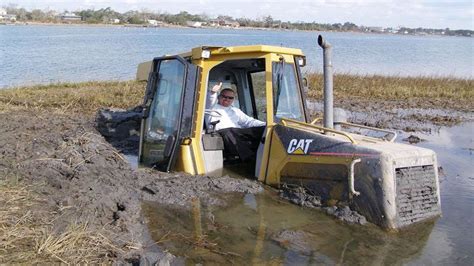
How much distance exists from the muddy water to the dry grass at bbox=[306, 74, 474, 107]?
1193 centimetres

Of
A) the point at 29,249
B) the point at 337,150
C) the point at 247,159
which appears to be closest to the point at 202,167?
the point at 247,159

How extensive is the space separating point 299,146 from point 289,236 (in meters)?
1.26

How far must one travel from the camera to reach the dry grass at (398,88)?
1880 cm

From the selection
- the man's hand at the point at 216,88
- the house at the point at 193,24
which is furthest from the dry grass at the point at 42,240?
the house at the point at 193,24

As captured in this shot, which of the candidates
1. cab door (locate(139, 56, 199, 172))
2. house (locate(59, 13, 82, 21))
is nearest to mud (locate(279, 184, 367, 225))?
cab door (locate(139, 56, 199, 172))

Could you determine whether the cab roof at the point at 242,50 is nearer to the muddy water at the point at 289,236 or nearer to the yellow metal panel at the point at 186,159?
the yellow metal panel at the point at 186,159

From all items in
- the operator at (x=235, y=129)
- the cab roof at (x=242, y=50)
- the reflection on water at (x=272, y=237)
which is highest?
the cab roof at (x=242, y=50)

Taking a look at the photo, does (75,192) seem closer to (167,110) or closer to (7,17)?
(167,110)

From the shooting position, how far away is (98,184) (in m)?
5.98

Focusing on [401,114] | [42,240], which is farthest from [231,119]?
[401,114]

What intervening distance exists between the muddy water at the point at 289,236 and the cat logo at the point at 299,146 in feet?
2.05

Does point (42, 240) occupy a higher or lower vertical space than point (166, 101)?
lower

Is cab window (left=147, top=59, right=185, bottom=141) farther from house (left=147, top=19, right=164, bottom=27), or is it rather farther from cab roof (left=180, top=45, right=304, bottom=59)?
house (left=147, top=19, right=164, bottom=27)

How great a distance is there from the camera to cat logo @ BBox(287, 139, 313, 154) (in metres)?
6.21
